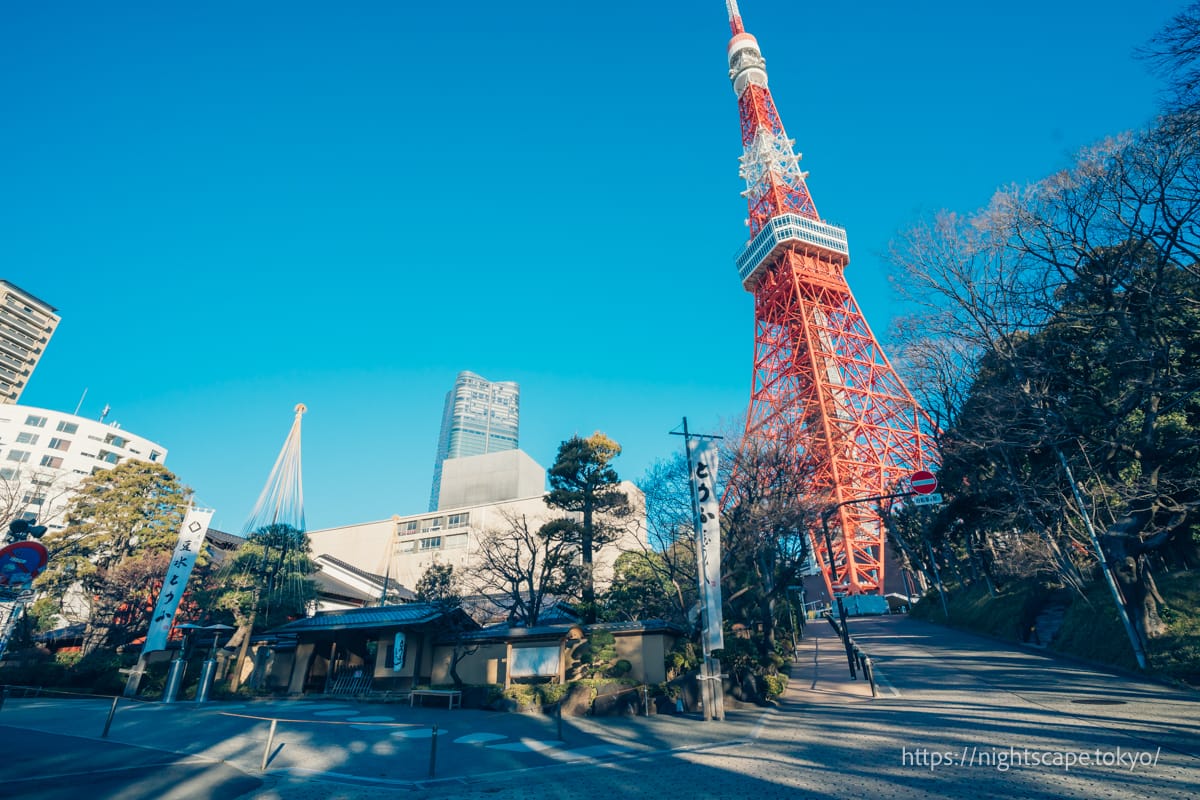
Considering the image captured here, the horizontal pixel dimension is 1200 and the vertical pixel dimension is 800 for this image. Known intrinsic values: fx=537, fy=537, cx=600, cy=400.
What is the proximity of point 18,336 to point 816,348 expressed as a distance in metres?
109

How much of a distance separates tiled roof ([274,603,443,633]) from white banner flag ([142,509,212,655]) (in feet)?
13.1

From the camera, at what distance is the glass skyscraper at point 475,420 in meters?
180

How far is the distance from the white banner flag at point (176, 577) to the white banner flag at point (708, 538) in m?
18.8

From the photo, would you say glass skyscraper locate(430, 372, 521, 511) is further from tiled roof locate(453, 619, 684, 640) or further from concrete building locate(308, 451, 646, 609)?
tiled roof locate(453, 619, 684, 640)

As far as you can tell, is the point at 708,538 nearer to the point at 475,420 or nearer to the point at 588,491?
the point at 588,491

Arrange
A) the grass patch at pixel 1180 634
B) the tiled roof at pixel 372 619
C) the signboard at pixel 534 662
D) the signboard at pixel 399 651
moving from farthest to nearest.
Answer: the tiled roof at pixel 372 619 → the signboard at pixel 399 651 → the signboard at pixel 534 662 → the grass patch at pixel 1180 634

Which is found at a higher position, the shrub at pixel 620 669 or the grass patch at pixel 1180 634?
the grass patch at pixel 1180 634

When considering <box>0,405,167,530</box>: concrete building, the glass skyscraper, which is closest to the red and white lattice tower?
<box>0,405,167,530</box>: concrete building

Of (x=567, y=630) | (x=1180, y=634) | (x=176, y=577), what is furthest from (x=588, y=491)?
(x=1180, y=634)

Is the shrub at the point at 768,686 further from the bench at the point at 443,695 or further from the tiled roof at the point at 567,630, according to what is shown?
the bench at the point at 443,695

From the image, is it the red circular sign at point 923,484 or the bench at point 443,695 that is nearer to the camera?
the red circular sign at point 923,484

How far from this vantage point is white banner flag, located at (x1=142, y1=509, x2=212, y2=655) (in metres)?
19.1

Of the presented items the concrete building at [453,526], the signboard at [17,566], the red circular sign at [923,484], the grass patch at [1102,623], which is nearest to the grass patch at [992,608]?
the grass patch at [1102,623]

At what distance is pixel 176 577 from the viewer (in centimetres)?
1989
